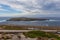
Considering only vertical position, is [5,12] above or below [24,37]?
above

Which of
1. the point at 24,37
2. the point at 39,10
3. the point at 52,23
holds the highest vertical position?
the point at 39,10

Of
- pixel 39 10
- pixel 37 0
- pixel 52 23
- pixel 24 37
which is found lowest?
pixel 24 37

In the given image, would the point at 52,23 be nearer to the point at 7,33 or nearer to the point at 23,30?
the point at 23,30

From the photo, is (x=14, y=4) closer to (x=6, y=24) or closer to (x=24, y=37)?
(x=6, y=24)

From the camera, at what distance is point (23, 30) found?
105 inches

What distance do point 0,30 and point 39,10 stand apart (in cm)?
79

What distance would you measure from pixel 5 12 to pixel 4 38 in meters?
0.47

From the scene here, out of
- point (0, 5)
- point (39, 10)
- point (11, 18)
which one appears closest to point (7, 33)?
point (11, 18)

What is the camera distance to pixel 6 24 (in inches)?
106

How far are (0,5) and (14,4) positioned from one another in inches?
9.9

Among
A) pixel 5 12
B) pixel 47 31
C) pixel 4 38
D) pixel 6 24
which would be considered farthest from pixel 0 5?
pixel 47 31

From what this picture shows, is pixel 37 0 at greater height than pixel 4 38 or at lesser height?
greater

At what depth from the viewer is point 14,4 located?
8.85ft

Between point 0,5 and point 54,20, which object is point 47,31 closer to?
point 54,20
